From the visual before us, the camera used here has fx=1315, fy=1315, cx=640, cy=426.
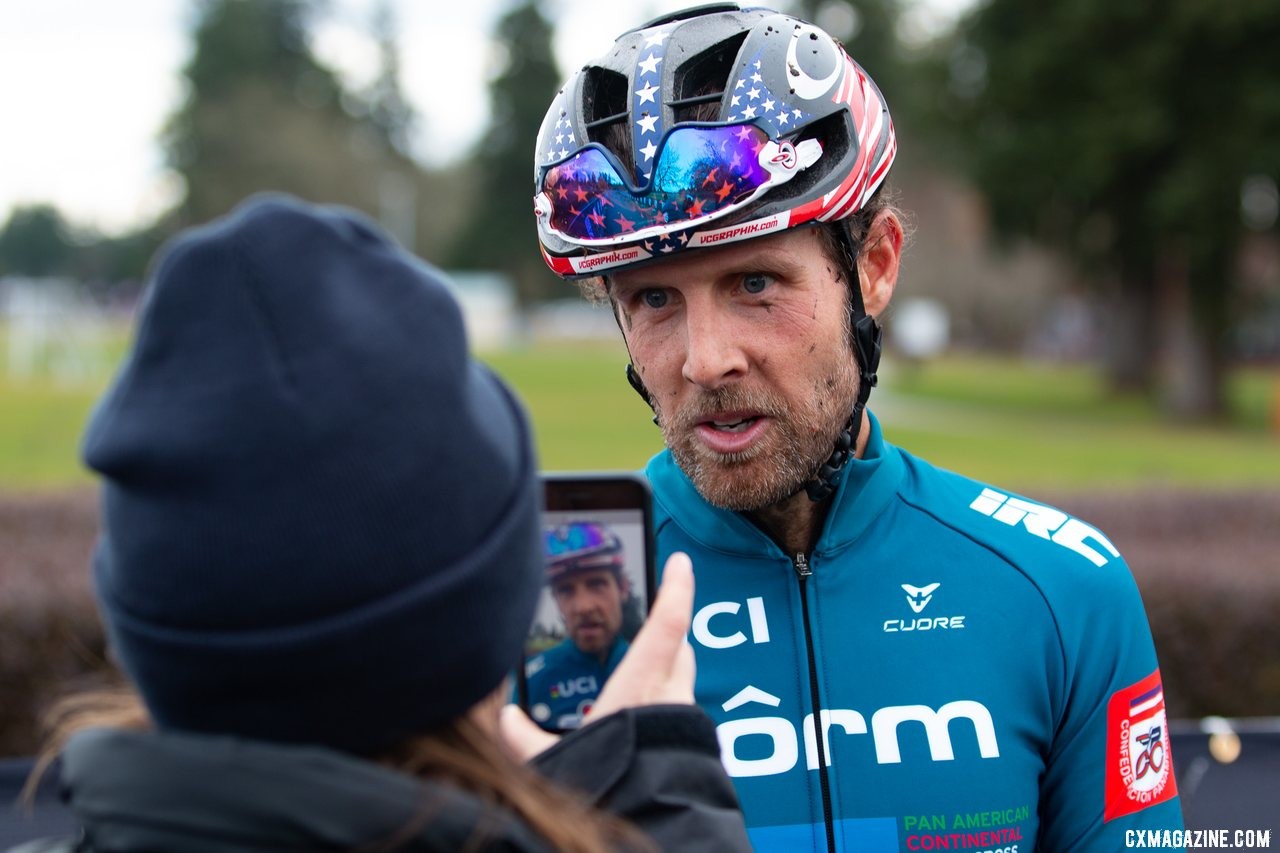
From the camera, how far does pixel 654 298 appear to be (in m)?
2.56

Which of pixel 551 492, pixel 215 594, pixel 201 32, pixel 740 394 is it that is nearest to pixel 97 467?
pixel 215 594

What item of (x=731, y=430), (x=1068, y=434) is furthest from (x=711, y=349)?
(x=1068, y=434)

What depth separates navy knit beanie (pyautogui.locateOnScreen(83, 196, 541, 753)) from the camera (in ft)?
4.29

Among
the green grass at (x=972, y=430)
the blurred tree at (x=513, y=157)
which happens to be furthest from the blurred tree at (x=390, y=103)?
the green grass at (x=972, y=430)

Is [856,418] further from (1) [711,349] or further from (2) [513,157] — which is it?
(2) [513,157]

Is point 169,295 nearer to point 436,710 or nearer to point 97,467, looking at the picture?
point 97,467

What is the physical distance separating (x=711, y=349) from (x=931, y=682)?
731 mm

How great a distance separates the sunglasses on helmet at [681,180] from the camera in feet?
7.88

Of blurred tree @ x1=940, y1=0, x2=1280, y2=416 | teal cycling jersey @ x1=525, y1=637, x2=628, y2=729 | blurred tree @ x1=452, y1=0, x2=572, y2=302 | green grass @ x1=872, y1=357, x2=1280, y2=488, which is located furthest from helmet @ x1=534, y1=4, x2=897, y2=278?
blurred tree @ x1=452, y1=0, x2=572, y2=302

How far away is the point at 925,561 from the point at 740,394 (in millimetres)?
487

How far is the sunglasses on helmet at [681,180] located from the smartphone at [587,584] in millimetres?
591

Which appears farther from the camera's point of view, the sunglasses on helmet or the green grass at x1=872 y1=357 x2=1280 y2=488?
the green grass at x1=872 y1=357 x2=1280 y2=488

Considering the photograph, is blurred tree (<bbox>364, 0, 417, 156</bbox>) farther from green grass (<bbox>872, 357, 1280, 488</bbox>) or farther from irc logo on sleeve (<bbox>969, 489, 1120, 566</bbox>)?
irc logo on sleeve (<bbox>969, 489, 1120, 566</bbox>)

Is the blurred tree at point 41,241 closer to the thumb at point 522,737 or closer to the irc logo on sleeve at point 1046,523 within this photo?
the irc logo on sleeve at point 1046,523
